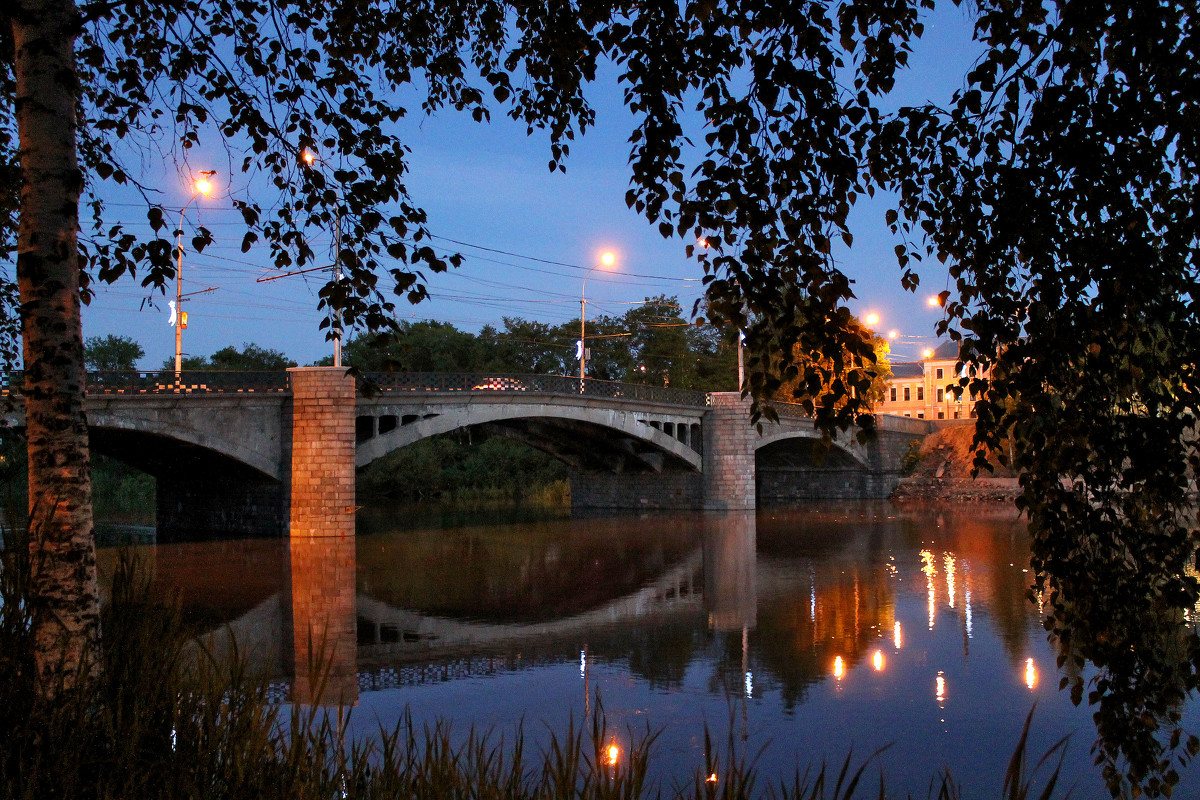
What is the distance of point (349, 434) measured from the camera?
27.3 m

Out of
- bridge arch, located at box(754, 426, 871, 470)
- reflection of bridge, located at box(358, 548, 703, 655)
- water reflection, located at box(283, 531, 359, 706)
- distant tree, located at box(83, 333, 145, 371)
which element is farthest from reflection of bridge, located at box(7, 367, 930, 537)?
distant tree, located at box(83, 333, 145, 371)

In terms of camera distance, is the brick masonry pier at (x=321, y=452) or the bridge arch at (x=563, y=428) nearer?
the brick masonry pier at (x=321, y=452)

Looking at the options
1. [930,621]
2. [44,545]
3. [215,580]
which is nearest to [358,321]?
[44,545]

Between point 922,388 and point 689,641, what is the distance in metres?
85.4

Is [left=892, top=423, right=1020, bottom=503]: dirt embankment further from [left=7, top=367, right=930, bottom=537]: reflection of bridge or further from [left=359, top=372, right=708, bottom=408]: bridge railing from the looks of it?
[left=359, top=372, right=708, bottom=408]: bridge railing

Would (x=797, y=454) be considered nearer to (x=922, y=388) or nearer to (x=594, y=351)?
(x=594, y=351)

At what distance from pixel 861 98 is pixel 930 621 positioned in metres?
10.8

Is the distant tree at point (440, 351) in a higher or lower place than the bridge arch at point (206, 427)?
higher

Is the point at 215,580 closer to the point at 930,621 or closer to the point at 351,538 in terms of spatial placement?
the point at 351,538

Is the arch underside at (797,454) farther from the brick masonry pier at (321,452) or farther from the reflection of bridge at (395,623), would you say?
the reflection of bridge at (395,623)

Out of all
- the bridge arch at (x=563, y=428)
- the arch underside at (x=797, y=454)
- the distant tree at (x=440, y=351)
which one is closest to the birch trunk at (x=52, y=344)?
the bridge arch at (x=563, y=428)

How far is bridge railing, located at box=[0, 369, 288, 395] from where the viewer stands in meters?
25.1

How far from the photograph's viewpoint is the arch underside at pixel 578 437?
29.6 meters

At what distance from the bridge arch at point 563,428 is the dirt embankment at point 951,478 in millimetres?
13942
